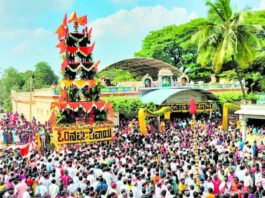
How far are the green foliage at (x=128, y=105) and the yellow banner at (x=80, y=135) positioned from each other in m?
5.86

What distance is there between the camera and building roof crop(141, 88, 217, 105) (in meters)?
28.2

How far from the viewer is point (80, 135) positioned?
2088 cm

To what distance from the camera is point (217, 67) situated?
25.3 m

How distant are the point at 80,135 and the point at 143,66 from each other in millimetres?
15583

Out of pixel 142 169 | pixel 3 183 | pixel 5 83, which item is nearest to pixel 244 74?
pixel 142 169

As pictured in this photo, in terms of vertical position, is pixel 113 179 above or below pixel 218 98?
below

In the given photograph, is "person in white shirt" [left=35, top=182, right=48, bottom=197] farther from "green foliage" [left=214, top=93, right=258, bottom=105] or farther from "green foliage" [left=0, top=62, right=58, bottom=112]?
"green foliage" [left=0, top=62, right=58, bottom=112]

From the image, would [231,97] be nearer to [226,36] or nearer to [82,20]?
[226,36]

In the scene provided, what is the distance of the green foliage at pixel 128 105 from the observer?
2736 cm

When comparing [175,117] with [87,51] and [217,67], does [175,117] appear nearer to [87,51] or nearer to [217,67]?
[217,67]

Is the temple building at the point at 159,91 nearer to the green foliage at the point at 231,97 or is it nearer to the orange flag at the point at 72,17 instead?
the green foliage at the point at 231,97

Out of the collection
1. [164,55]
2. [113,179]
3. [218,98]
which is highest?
[164,55]

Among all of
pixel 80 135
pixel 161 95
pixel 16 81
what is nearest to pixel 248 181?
pixel 80 135

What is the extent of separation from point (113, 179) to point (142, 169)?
887 mm
